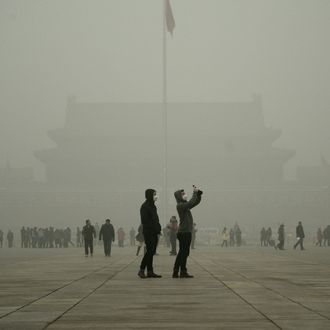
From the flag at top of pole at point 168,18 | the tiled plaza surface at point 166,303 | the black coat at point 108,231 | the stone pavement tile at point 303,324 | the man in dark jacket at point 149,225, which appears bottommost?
the stone pavement tile at point 303,324

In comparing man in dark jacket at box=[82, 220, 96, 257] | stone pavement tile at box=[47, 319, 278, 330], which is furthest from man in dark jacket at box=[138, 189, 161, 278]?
man in dark jacket at box=[82, 220, 96, 257]

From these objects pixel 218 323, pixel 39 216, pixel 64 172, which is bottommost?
pixel 218 323

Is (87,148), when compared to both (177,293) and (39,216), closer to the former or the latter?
(39,216)

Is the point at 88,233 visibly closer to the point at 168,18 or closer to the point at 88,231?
the point at 88,231

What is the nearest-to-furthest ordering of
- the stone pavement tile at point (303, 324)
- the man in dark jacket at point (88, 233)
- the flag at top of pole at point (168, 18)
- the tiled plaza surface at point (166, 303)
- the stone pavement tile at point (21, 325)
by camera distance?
the stone pavement tile at point (303, 324)
the stone pavement tile at point (21, 325)
the tiled plaza surface at point (166, 303)
the man in dark jacket at point (88, 233)
the flag at top of pole at point (168, 18)

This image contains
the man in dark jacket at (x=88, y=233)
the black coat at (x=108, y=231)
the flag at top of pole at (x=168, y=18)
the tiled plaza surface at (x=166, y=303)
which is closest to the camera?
the tiled plaza surface at (x=166, y=303)

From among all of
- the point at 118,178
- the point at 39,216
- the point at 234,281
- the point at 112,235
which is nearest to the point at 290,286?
the point at 234,281

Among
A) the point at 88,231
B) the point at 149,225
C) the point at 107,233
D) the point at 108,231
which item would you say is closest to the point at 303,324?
the point at 149,225

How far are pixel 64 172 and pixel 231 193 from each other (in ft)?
67.4

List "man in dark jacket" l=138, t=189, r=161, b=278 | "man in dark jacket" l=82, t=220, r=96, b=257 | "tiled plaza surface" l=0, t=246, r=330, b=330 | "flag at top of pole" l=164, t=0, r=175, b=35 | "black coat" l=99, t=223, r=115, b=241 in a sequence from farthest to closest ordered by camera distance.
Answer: "flag at top of pole" l=164, t=0, r=175, b=35, "man in dark jacket" l=82, t=220, r=96, b=257, "black coat" l=99, t=223, r=115, b=241, "man in dark jacket" l=138, t=189, r=161, b=278, "tiled plaza surface" l=0, t=246, r=330, b=330

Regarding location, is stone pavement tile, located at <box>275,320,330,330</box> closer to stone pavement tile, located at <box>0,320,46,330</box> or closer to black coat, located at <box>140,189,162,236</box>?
stone pavement tile, located at <box>0,320,46,330</box>

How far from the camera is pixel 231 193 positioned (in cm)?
8575

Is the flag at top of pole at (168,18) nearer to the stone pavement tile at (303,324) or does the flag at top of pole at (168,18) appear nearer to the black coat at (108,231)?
the black coat at (108,231)

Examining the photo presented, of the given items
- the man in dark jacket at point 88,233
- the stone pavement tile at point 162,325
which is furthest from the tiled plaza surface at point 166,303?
the man in dark jacket at point 88,233
